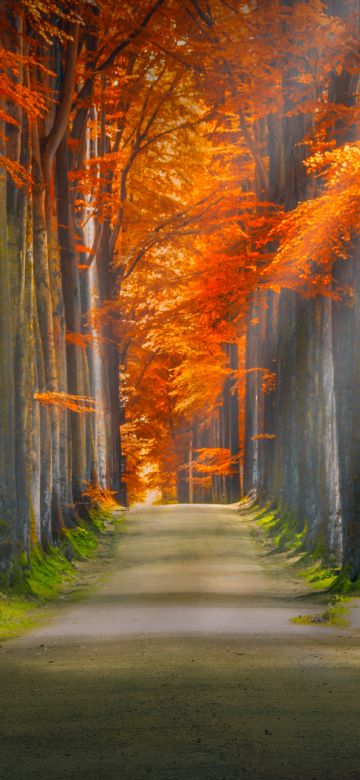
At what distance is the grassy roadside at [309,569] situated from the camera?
13.5m

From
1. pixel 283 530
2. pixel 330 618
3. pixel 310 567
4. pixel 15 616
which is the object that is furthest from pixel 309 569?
pixel 15 616

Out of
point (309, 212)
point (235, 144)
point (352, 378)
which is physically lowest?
point (352, 378)

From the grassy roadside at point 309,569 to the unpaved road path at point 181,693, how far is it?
423mm

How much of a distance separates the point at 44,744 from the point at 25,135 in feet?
43.4

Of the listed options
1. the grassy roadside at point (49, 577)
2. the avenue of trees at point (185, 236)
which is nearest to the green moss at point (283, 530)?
the avenue of trees at point (185, 236)

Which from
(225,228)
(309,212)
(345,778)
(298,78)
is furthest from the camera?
(225,228)

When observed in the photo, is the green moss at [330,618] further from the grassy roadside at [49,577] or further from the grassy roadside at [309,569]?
the grassy roadside at [49,577]

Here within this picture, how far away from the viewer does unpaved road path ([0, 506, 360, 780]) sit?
652 centimetres

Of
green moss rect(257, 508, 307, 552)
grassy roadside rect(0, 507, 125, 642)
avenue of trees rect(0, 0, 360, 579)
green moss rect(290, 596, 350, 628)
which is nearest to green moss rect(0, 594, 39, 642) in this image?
grassy roadside rect(0, 507, 125, 642)

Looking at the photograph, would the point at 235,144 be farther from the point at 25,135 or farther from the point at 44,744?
the point at 44,744

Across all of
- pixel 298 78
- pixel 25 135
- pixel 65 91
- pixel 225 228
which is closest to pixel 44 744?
pixel 25 135

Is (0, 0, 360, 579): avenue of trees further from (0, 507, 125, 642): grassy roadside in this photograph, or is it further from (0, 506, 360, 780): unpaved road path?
(0, 506, 360, 780): unpaved road path

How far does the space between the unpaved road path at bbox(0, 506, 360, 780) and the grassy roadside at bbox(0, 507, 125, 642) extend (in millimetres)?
463

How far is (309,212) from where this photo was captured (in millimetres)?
16562
